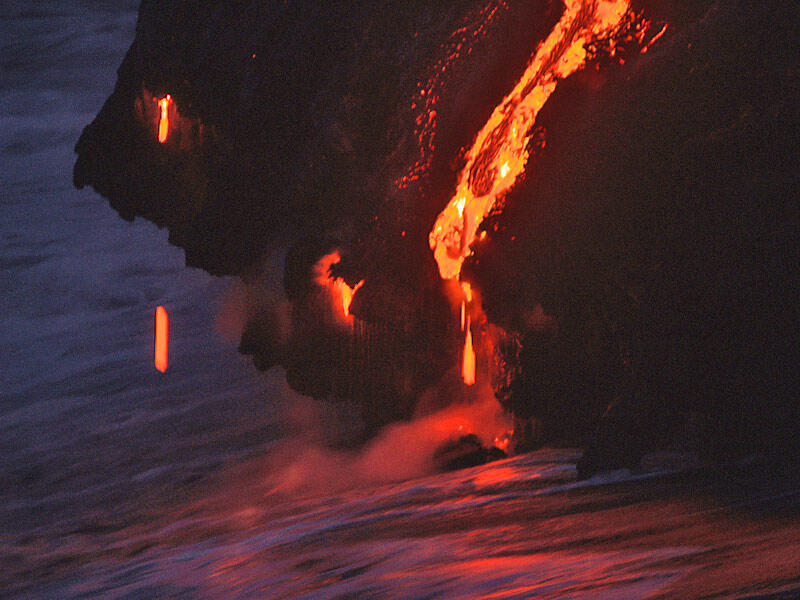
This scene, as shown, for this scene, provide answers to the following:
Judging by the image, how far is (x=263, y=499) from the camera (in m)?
3.42

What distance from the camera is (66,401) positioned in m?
5.25

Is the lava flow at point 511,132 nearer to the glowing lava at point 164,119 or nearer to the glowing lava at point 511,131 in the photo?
the glowing lava at point 511,131

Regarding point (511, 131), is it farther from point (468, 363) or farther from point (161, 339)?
point (161, 339)

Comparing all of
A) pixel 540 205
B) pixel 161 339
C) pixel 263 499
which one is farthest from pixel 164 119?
pixel 540 205

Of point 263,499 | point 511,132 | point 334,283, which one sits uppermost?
point 511,132

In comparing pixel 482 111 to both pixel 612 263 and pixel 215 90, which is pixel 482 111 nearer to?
pixel 612 263

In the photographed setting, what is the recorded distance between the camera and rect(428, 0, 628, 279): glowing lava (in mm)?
2527

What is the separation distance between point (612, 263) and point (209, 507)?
82.5 inches

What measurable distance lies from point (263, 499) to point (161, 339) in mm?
3336

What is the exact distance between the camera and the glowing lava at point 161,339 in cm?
581

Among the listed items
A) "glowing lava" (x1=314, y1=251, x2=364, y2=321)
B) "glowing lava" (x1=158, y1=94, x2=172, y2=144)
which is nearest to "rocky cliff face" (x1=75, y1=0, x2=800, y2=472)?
"glowing lava" (x1=314, y1=251, x2=364, y2=321)

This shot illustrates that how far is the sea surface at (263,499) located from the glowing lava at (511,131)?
0.94 meters

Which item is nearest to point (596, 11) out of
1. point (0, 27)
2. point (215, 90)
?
point (215, 90)

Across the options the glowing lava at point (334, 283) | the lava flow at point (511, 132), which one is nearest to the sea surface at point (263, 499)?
the glowing lava at point (334, 283)
